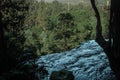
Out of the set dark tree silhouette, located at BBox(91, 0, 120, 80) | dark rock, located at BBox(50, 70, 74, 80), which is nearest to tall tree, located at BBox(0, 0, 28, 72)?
dark rock, located at BBox(50, 70, 74, 80)

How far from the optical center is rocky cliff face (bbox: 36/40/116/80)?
9.78 m

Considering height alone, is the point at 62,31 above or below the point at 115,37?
below

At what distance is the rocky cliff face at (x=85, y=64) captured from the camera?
978 centimetres

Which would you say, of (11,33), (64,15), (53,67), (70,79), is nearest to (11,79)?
(11,33)

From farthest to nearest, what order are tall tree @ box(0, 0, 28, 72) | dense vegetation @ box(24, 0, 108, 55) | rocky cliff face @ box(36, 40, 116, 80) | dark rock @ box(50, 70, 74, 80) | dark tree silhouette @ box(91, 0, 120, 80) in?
dense vegetation @ box(24, 0, 108, 55) < rocky cliff face @ box(36, 40, 116, 80) < dark rock @ box(50, 70, 74, 80) < tall tree @ box(0, 0, 28, 72) < dark tree silhouette @ box(91, 0, 120, 80)

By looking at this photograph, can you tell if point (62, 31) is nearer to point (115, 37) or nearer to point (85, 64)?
point (85, 64)

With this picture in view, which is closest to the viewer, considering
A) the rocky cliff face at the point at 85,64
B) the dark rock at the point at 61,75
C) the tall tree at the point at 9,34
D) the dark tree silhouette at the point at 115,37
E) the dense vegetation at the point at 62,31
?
the dark tree silhouette at the point at 115,37

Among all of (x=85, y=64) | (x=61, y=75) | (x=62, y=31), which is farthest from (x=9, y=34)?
(x=62, y=31)

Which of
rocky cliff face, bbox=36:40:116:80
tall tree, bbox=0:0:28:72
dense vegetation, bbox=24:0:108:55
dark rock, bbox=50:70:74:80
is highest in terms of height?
tall tree, bbox=0:0:28:72

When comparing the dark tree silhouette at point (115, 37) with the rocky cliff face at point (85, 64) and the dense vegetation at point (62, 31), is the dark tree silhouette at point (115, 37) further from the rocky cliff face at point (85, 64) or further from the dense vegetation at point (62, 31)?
the dense vegetation at point (62, 31)

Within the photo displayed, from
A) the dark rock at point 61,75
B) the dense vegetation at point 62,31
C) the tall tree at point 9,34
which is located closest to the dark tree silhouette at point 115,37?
the tall tree at point 9,34

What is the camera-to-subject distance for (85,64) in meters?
11.4

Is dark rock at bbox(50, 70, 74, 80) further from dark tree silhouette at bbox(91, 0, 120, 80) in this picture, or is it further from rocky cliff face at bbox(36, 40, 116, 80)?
dark tree silhouette at bbox(91, 0, 120, 80)

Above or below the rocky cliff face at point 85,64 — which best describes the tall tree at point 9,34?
above
